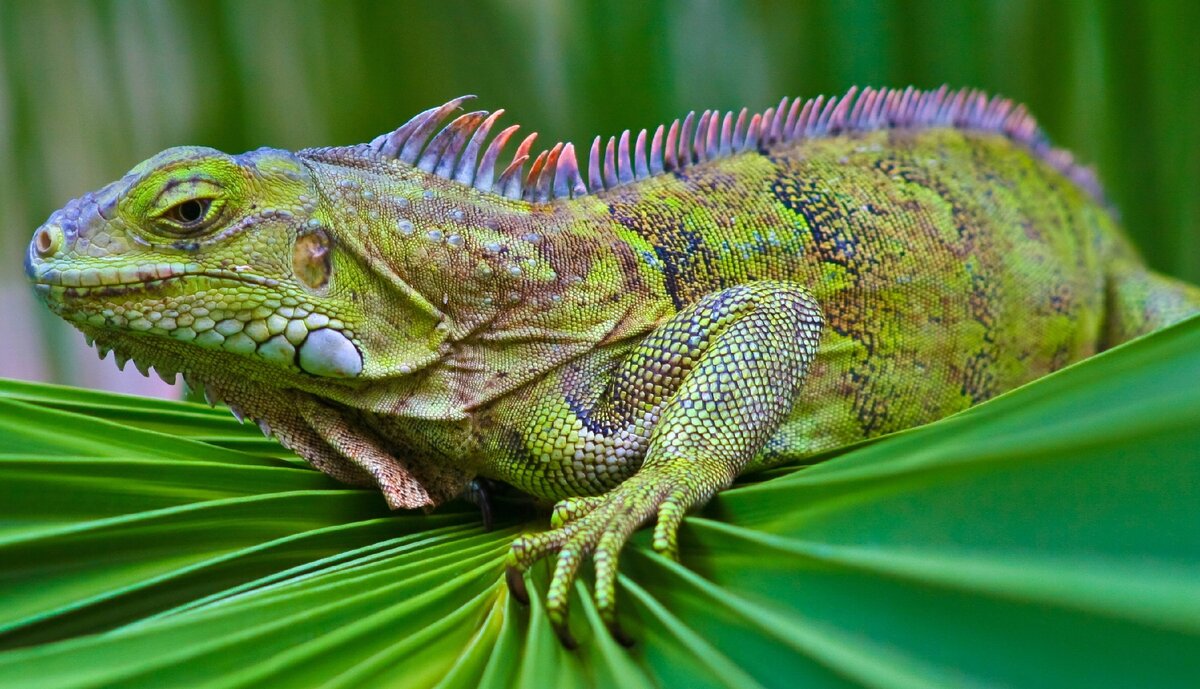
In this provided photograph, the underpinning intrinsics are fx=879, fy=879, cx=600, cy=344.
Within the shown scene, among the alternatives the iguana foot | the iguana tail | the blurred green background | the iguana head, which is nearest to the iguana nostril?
the iguana head

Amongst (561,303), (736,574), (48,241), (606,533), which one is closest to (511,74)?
(561,303)

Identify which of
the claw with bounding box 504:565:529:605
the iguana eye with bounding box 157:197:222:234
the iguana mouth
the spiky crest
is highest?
the spiky crest

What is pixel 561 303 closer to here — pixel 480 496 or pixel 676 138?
pixel 480 496

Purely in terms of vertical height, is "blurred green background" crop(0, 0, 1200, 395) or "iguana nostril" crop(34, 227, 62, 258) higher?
"blurred green background" crop(0, 0, 1200, 395)

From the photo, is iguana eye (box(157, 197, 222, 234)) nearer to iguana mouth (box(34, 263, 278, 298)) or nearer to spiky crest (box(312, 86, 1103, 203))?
iguana mouth (box(34, 263, 278, 298))

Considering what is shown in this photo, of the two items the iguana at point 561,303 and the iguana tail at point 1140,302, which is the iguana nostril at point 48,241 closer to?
the iguana at point 561,303

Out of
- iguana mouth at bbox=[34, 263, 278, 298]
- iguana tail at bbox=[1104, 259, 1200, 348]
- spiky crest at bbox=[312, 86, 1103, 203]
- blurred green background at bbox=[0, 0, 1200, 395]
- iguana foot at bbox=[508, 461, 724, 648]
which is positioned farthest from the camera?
blurred green background at bbox=[0, 0, 1200, 395]

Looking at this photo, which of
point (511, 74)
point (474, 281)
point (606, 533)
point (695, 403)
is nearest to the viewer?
point (606, 533)

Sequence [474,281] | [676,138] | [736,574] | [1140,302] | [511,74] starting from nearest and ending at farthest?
[736,574] < [474,281] < [676,138] < [1140,302] < [511,74]

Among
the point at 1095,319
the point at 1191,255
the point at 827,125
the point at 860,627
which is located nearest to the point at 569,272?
the point at 827,125
